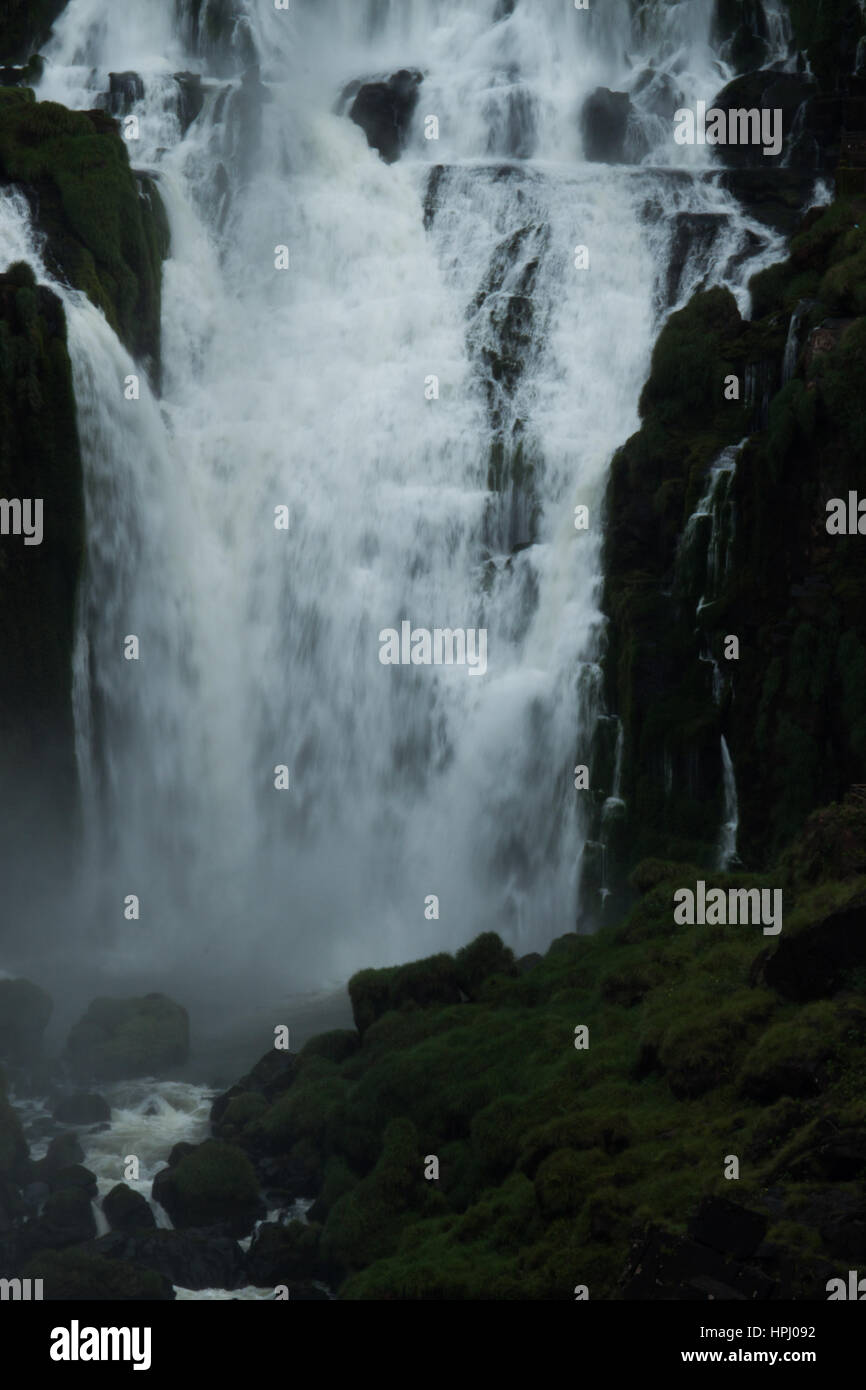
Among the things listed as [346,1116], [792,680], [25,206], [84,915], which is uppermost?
[25,206]

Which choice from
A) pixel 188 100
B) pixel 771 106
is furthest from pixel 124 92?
pixel 771 106

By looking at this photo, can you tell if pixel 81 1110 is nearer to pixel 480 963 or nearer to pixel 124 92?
pixel 480 963

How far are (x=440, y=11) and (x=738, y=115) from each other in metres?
10.9

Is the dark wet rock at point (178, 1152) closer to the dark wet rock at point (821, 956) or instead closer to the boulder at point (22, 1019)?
the boulder at point (22, 1019)

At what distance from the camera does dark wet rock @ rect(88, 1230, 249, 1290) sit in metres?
24.2

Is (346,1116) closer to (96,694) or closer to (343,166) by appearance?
(96,694)

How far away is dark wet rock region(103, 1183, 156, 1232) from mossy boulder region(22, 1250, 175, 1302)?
1.71m

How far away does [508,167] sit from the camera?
47312mm

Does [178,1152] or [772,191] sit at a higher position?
[772,191]

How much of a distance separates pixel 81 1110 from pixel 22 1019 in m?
2.98

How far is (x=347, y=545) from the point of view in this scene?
40.3 meters

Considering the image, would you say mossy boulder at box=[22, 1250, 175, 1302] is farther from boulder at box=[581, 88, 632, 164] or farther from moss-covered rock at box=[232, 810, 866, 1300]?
boulder at box=[581, 88, 632, 164]

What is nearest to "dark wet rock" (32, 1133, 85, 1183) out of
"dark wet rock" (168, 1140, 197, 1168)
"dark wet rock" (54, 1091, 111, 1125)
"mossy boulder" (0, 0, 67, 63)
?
"dark wet rock" (54, 1091, 111, 1125)
